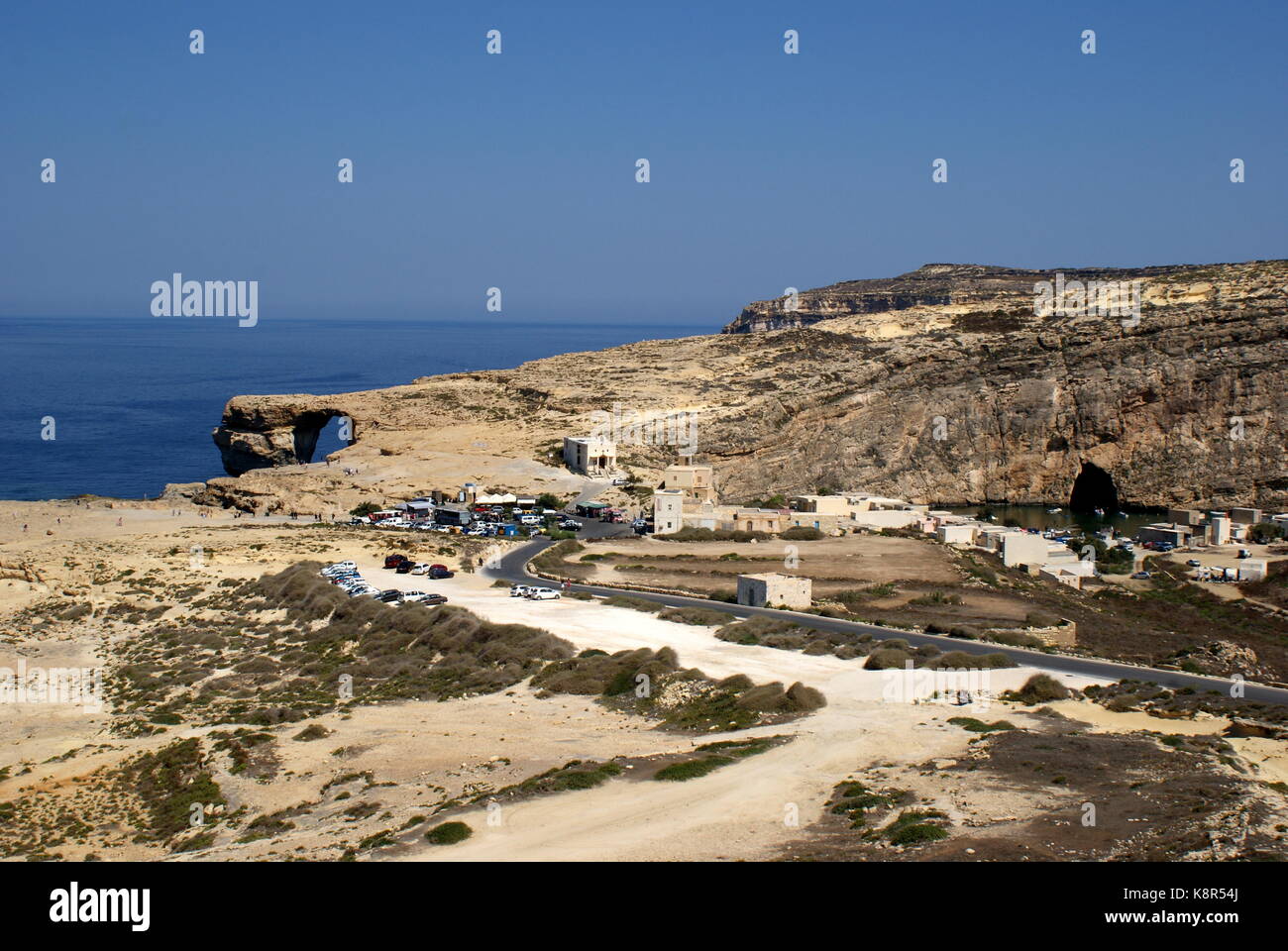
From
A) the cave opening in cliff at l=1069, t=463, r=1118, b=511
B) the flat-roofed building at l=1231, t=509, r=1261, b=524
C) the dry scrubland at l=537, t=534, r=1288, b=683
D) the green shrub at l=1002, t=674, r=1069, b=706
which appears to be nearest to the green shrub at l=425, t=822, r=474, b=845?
the green shrub at l=1002, t=674, r=1069, b=706

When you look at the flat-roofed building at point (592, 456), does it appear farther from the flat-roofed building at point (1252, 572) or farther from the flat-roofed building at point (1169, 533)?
the flat-roofed building at point (1252, 572)

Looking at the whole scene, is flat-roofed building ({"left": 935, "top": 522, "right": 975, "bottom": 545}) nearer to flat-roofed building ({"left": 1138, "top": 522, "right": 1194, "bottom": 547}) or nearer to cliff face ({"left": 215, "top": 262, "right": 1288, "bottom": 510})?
flat-roofed building ({"left": 1138, "top": 522, "right": 1194, "bottom": 547})

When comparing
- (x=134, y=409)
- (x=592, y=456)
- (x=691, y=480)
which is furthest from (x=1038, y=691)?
(x=134, y=409)

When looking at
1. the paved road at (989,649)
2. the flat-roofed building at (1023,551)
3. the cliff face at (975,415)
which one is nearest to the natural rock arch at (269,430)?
the cliff face at (975,415)

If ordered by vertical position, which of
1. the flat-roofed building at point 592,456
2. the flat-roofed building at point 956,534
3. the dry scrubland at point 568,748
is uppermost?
the flat-roofed building at point 592,456

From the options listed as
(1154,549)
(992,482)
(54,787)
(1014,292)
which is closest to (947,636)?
(54,787)

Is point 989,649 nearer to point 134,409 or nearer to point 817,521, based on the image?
point 817,521
